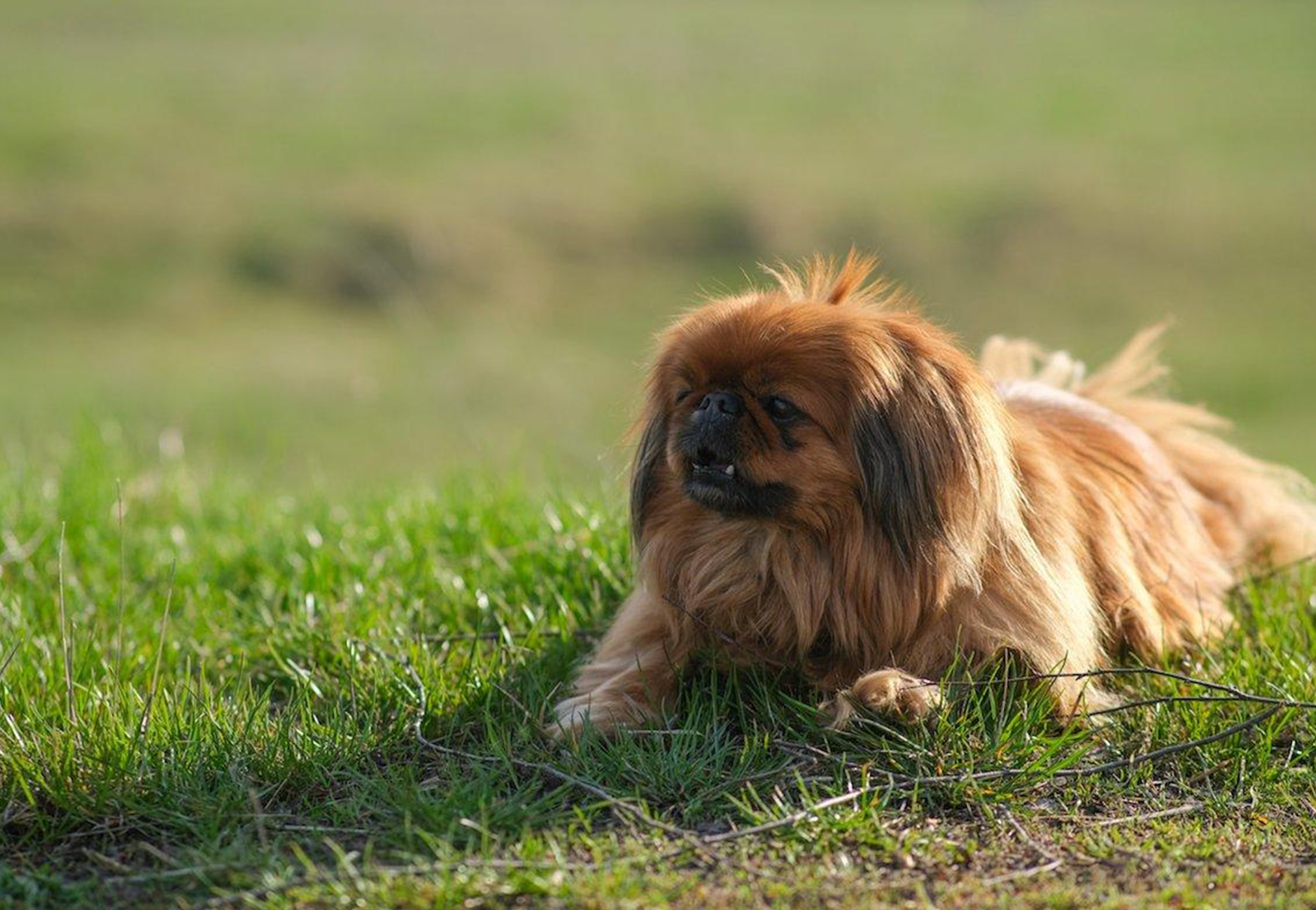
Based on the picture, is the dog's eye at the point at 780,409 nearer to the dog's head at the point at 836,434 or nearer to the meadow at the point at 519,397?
the dog's head at the point at 836,434

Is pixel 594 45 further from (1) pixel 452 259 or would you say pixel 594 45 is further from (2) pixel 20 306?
(2) pixel 20 306

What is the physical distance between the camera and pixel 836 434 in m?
3.62

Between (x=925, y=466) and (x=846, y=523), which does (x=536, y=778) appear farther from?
(x=925, y=466)

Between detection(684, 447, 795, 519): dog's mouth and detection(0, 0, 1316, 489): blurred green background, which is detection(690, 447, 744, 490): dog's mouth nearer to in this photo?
detection(684, 447, 795, 519): dog's mouth

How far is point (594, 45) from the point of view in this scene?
27188 millimetres

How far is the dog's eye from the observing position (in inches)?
142

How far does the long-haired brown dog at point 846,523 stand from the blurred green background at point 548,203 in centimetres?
615

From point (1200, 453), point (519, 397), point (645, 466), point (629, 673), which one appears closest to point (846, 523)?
point (645, 466)

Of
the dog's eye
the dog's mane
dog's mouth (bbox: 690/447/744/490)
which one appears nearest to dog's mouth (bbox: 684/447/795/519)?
dog's mouth (bbox: 690/447/744/490)

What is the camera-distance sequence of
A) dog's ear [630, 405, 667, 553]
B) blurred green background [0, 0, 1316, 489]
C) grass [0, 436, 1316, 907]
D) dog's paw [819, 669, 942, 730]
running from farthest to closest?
blurred green background [0, 0, 1316, 489] < dog's ear [630, 405, 667, 553] < dog's paw [819, 669, 942, 730] < grass [0, 436, 1316, 907]

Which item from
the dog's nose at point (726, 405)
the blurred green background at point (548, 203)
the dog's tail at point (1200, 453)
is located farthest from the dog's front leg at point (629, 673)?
the blurred green background at point (548, 203)

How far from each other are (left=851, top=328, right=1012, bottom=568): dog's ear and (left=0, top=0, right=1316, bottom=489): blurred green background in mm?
6674

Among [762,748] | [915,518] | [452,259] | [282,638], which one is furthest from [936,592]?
[452,259]

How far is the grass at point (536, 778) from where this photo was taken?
2951 millimetres
